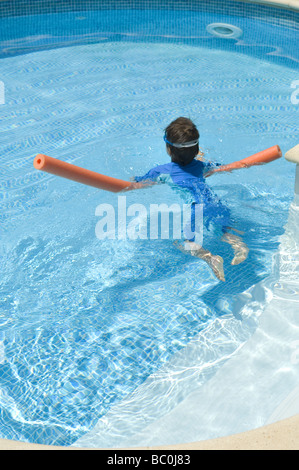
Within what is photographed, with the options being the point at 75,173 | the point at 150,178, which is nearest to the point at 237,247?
the point at 150,178

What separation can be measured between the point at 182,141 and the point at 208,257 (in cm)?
70

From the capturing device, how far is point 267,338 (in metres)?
2.65

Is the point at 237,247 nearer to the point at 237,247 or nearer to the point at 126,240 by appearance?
the point at 237,247

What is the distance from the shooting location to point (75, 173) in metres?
2.75

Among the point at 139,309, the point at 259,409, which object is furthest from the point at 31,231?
the point at 259,409

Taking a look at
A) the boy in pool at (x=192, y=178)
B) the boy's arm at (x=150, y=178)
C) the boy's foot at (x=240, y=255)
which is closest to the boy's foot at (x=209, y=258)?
the boy in pool at (x=192, y=178)

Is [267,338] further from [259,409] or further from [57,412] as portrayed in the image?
[57,412]

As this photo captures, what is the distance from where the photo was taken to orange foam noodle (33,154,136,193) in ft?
8.48

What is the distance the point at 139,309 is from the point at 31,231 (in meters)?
1.07

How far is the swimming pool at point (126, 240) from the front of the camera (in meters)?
2.58

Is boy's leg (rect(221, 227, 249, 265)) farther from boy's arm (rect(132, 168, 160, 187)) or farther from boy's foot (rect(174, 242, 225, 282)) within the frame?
boy's arm (rect(132, 168, 160, 187))

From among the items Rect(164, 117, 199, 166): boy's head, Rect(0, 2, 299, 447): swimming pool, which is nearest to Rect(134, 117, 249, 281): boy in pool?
Rect(164, 117, 199, 166): boy's head

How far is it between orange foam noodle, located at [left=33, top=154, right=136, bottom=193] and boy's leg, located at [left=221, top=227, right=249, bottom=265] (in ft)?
2.25
